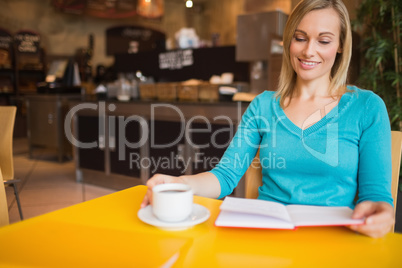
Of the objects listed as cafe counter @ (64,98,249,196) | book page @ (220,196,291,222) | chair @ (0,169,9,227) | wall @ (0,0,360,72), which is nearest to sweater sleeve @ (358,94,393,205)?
book page @ (220,196,291,222)

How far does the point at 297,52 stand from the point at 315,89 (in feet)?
A: 0.53

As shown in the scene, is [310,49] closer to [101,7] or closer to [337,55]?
[337,55]

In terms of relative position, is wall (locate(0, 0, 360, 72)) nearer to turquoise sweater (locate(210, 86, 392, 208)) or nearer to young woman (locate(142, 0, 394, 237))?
young woman (locate(142, 0, 394, 237))

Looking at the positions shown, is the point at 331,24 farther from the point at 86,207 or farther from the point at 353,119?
the point at 86,207

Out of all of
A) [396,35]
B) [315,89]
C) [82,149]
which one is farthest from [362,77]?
[82,149]

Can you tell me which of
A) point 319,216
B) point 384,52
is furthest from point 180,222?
point 384,52

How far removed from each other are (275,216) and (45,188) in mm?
3780

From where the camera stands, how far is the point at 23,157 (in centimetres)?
579

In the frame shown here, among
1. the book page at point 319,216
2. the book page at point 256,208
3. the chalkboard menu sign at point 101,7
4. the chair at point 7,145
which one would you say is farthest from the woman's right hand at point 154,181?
the chalkboard menu sign at point 101,7

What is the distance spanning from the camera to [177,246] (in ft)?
2.40

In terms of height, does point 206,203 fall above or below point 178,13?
below

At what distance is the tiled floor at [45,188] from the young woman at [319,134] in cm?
209

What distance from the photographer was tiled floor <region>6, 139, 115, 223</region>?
3355 millimetres

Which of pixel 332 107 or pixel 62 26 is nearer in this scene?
pixel 332 107
